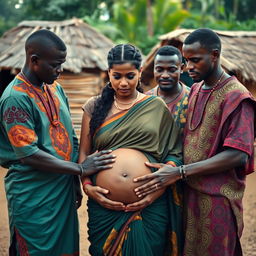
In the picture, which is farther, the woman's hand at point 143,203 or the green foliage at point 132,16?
the green foliage at point 132,16

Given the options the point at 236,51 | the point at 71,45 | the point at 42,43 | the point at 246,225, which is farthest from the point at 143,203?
the point at 71,45

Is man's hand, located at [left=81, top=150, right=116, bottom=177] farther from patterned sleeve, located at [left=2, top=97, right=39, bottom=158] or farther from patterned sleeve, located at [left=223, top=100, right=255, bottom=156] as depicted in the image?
patterned sleeve, located at [left=223, top=100, right=255, bottom=156]

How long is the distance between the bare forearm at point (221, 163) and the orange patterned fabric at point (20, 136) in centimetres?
124

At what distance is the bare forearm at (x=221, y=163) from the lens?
10.8 ft

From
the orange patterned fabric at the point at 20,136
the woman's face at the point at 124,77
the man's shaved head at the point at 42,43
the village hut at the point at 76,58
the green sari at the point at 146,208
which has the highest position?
the man's shaved head at the point at 42,43

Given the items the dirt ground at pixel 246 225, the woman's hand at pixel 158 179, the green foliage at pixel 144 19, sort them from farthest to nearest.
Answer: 1. the green foliage at pixel 144 19
2. the dirt ground at pixel 246 225
3. the woman's hand at pixel 158 179

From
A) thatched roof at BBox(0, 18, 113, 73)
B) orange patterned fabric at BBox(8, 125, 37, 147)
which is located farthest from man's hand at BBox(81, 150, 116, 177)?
thatched roof at BBox(0, 18, 113, 73)

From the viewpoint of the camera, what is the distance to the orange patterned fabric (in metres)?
3.25

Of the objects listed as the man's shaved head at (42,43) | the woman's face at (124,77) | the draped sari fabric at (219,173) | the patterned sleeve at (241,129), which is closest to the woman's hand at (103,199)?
the draped sari fabric at (219,173)

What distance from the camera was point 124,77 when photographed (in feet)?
11.3

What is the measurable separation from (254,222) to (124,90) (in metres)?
4.07

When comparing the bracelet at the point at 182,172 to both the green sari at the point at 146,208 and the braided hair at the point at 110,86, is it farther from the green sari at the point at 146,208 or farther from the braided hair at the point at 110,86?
the braided hair at the point at 110,86

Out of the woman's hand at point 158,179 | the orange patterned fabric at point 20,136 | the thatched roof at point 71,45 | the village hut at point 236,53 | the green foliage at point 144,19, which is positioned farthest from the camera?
the green foliage at point 144,19

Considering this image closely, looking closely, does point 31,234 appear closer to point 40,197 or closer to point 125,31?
point 40,197
